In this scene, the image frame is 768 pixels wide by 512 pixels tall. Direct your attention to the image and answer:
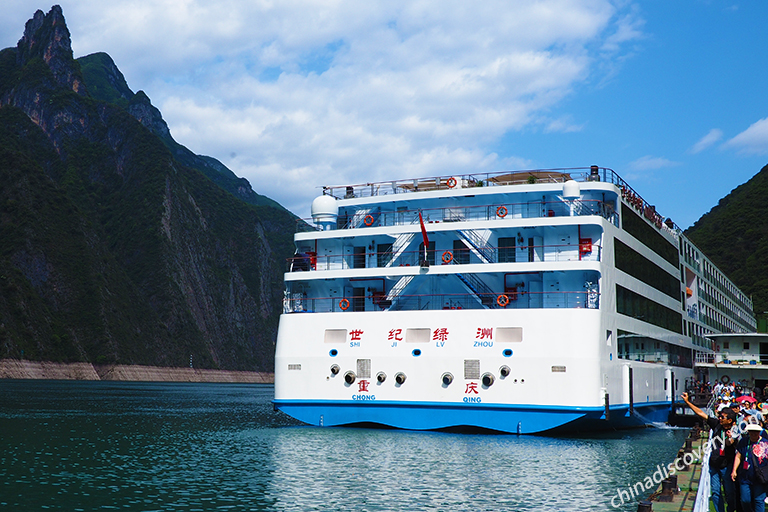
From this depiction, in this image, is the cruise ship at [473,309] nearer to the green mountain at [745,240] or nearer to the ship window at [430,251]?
the ship window at [430,251]

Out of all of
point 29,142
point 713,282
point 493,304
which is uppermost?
point 29,142

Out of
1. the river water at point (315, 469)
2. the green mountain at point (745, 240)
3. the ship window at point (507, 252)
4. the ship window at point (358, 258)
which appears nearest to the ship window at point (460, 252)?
the ship window at point (507, 252)

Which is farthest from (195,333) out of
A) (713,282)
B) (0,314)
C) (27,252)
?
(713,282)

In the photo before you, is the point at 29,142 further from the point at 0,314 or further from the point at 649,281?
the point at 649,281

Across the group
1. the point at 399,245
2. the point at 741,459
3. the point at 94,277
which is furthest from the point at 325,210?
the point at 94,277

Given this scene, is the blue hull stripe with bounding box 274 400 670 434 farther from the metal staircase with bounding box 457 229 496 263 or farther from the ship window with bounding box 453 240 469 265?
the ship window with bounding box 453 240 469 265

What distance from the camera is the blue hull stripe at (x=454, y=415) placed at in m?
28.6

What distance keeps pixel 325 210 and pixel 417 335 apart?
8.40 metres

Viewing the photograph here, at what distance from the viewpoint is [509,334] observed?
29281mm

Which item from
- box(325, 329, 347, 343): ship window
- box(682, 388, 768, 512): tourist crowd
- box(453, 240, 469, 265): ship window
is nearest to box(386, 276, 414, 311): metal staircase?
box(453, 240, 469, 265): ship window

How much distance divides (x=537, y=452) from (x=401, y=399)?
639 centimetres

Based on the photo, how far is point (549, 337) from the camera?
28.8m

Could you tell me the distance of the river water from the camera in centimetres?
1734

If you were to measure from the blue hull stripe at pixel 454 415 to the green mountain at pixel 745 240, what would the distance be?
112 meters
